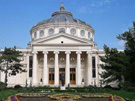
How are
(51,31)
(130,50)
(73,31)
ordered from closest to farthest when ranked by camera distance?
(130,50) → (51,31) → (73,31)

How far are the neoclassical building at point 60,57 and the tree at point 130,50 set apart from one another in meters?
10.8

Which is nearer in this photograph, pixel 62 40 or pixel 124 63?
pixel 124 63

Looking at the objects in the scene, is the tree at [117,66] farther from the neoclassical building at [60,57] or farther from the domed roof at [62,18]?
the domed roof at [62,18]

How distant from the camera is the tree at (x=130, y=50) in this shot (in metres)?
29.3

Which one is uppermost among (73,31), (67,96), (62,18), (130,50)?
(62,18)

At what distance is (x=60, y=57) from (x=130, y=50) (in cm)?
2111

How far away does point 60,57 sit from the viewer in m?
47.8

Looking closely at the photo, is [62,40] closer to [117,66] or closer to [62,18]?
[62,18]

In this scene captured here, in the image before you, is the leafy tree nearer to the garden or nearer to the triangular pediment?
the garden

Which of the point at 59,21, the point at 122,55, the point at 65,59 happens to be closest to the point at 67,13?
the point at 59,21

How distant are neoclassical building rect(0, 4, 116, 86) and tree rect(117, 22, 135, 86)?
10763 millimetres

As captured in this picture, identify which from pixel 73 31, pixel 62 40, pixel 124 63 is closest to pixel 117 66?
pixel 124 63

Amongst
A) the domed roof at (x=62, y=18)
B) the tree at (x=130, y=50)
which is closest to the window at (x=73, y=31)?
the domed roof at (x=62, y=18)

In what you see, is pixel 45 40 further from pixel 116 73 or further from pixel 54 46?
pixel 116 73
